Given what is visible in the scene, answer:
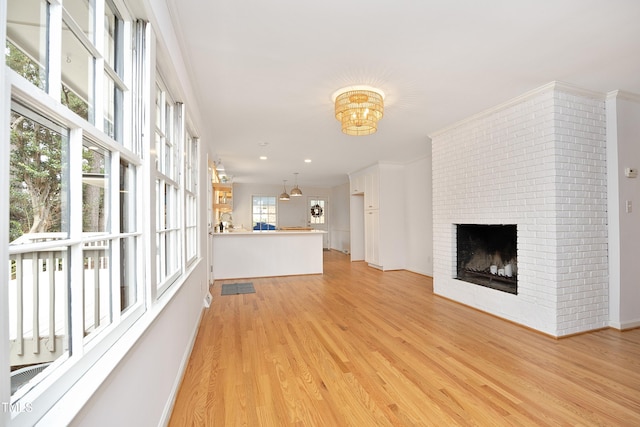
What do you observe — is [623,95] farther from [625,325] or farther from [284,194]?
[284,194]

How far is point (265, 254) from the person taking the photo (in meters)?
5.86

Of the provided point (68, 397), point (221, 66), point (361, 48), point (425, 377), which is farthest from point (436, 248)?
point (68, 397)

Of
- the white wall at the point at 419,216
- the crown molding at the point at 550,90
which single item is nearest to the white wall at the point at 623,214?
the crown molding at the point at 550,90

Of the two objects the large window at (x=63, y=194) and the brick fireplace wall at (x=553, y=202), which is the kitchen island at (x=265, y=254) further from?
the large window at (x=63, y=194)

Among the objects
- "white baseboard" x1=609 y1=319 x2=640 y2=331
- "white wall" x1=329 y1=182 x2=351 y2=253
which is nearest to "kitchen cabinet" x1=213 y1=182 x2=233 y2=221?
"white wall" x1=329 y1=182 x2=351 y2=253

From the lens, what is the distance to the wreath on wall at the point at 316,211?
11.0 metres

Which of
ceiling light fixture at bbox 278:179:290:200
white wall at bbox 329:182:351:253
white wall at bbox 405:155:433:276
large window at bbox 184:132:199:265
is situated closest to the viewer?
large window at bbox 184:132:199:265

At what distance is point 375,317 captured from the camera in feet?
11.3

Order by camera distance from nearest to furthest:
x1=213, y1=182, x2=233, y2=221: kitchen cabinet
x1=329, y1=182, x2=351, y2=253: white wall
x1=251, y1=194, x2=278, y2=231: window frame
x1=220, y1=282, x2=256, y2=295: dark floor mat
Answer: x1=220, y1=282, x2=256, y2=295: dark floor mat → x1=213, y1=182, x2=233, y2=221: kitchen cabinet → x1=329, y1=182, x2=351, y2=253: white wall → x1=251, y1=194, x2=278, y2=231: window frame

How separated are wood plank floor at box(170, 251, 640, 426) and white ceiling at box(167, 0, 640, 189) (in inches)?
99.6

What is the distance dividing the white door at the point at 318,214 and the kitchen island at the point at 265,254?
15.8 feet

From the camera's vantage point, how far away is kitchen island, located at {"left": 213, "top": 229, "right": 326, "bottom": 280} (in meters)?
5.64

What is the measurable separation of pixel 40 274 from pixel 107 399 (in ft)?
1.60

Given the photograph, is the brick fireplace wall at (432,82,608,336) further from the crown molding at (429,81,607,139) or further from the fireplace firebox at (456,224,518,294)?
the fireplace firebox at (456,224,518,294)
